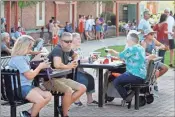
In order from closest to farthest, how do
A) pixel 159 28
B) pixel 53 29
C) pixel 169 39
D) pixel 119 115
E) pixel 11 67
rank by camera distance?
pixel 11 67 < pixel 119 115 < pixel 159 28 < pixel 169 39 < pixel 53 29

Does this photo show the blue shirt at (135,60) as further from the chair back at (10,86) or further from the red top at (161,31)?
the red top at (161,31)

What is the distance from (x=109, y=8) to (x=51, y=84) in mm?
33169

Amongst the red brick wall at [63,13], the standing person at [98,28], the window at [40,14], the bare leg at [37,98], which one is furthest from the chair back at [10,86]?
the red brick wall at [63,13]

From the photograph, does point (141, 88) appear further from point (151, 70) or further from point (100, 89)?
point (100, 89)

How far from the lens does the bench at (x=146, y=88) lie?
8.17 metres

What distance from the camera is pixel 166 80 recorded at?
1194cm

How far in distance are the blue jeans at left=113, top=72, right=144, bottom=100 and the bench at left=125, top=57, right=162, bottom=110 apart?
0.10m

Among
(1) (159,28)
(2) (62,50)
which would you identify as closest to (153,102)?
(2) (62,50)

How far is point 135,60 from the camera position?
7965 mm

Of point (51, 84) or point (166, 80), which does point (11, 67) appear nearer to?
point (51, 84)

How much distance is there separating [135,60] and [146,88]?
867 millimetres

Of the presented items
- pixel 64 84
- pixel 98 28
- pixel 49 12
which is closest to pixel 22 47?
pixel 64 84

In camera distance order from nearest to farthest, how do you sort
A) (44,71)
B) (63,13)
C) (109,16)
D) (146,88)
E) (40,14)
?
(44,71) → (146,88) → (40,14) → (63,13) → (109,16)

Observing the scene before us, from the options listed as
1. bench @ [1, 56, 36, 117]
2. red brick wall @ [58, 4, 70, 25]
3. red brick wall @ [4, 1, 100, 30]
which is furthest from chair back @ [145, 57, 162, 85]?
red brick wall @ [58, 4, 70, 25]
